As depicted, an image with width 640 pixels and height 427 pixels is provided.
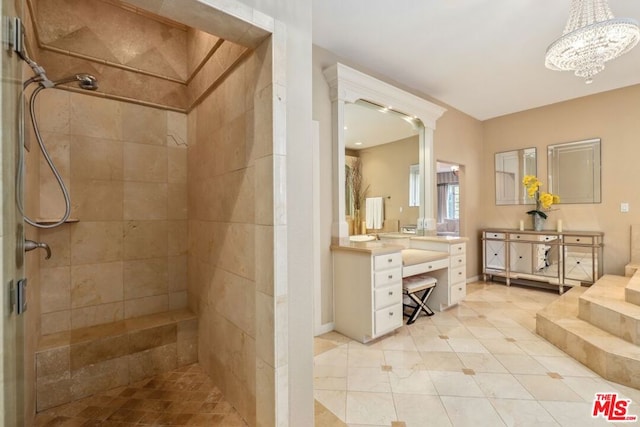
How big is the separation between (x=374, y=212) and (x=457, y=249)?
114 cm

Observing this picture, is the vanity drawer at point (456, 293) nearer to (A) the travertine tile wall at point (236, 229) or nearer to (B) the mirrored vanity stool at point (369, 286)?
(B) the mirrored vanity stool at point (369, 286)

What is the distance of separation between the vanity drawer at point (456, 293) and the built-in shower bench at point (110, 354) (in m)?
2.84

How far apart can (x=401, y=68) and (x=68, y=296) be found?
3800mm

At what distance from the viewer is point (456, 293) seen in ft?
11.5

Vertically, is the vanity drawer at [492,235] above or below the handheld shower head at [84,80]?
below

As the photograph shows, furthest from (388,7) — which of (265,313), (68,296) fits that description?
(68,296)

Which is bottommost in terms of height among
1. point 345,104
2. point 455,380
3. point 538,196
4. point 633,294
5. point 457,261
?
point 455,380

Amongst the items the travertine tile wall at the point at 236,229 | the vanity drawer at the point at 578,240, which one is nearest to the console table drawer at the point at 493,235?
the vanity drawer at the point at 578,240

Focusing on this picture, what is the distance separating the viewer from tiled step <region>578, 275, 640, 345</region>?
2.19 meters

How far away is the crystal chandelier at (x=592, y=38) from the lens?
6.65ft

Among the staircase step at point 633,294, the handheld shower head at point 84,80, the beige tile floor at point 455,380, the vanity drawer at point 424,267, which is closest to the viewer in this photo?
the handheld shower head at point 84,80

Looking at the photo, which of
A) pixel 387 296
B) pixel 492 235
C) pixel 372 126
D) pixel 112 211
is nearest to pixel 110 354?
pixel 112 211

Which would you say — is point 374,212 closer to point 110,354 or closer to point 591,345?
point 591,345

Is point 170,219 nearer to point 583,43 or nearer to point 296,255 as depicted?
point 296,255
